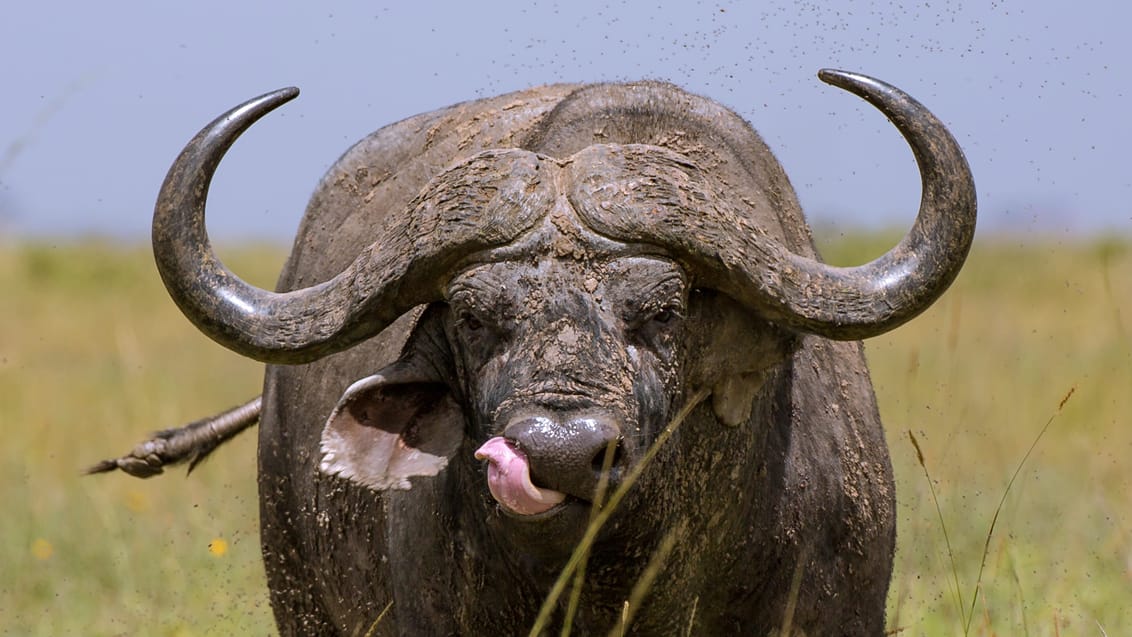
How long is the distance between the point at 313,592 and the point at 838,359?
2385 mm

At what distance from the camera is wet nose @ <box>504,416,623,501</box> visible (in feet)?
13.5

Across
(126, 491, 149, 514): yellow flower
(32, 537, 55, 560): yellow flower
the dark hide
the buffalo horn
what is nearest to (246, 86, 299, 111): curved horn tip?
the buffalo horn

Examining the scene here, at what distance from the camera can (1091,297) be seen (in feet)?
58.7

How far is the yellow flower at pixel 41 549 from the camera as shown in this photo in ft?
31.3

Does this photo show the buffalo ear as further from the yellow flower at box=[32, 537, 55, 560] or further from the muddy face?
the yellow flower at box=[32, 537, 55, 560]

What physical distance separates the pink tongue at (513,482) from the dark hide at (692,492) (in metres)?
0.16

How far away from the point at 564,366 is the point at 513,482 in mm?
318

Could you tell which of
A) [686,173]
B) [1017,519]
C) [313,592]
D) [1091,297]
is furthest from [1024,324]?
[686,173]

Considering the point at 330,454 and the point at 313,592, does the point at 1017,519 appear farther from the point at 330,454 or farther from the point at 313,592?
the point at 330,454

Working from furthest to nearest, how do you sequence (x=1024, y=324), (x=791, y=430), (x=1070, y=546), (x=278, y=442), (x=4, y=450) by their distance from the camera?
(x=1024, y=324)
(x=4, y=450)
(x=1070, y=546)
(x=278, y=442)
(x=791, y=430)

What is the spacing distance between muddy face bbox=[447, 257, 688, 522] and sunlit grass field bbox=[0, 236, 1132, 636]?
1.43 metres

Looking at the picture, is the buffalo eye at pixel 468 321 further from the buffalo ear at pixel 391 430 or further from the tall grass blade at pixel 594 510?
the tall grass blade at pixel 594 510

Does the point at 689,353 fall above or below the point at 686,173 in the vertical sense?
below

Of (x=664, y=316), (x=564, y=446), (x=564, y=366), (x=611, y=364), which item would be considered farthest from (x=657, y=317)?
(x=564, y=446)
